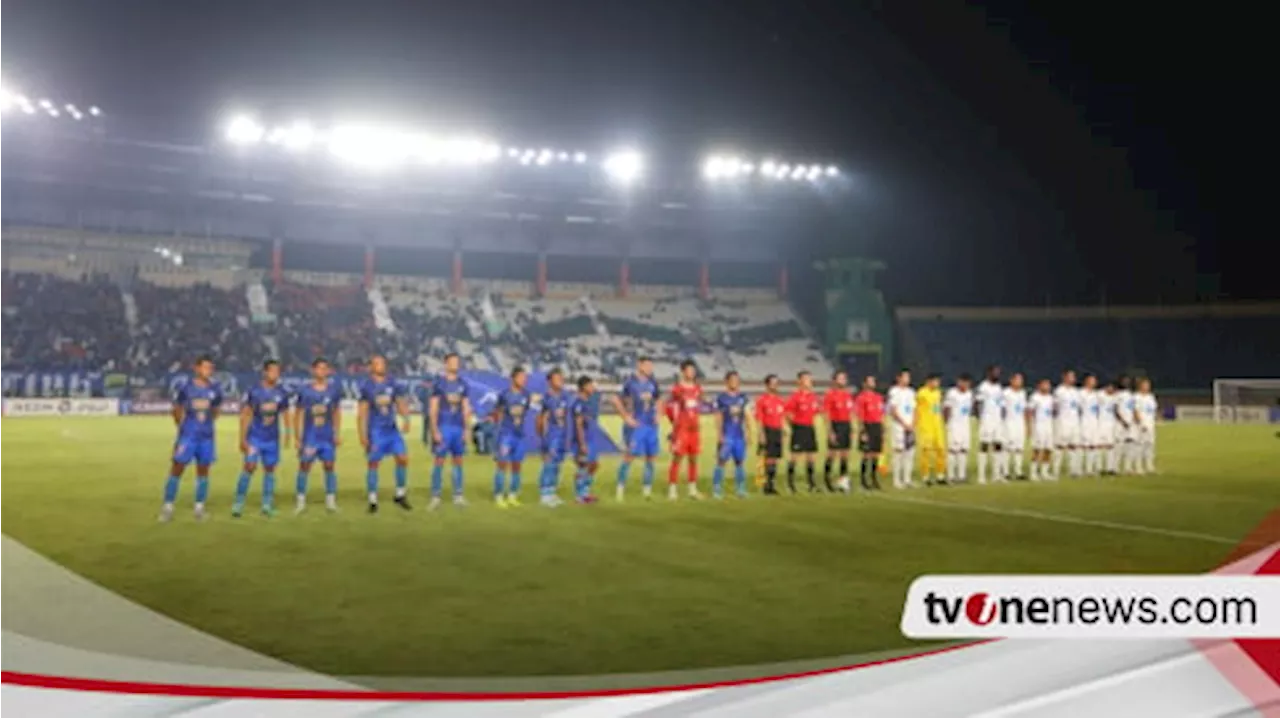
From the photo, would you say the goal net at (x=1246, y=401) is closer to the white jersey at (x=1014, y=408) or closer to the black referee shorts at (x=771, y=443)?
the white jersey at (x=1014, y=408)

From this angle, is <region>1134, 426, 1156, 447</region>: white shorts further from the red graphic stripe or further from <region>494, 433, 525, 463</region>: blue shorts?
the red graphic stripe

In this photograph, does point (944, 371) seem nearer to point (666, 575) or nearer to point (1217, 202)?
point (1217, 202)

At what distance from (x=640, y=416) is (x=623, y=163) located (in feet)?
128

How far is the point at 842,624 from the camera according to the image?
6.95 m

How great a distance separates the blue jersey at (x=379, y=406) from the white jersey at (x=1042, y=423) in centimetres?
1102

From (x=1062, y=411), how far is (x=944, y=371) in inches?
1550

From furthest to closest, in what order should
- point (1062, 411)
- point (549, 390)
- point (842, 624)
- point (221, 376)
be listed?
point (221, 376) < point (1062, 411) < point (549, 390) < point (842, 624)

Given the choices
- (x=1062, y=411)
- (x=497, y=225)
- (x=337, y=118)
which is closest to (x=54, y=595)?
(x=1062, y=411)

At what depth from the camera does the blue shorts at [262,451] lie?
12.3 metres

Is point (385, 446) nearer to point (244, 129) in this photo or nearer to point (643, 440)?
point (643, 440)

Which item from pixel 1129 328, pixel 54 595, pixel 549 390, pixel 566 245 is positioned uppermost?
pixel 566 245

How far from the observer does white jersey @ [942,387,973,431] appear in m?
16.9

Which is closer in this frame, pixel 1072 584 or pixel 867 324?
pixel 1072 584

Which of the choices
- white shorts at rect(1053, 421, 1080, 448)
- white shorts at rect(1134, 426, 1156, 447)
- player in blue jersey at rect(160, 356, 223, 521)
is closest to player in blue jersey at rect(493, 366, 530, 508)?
player in blue jersey at rect(160, 356, 223, 521)
